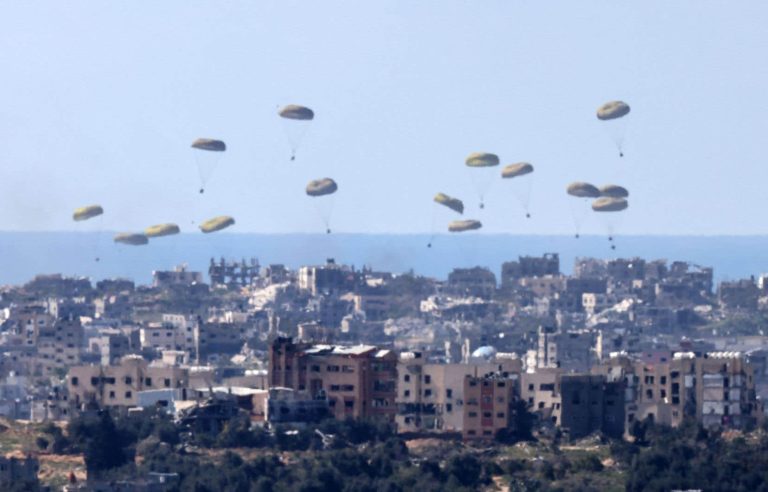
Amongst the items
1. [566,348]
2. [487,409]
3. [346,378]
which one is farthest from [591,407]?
[566,348]

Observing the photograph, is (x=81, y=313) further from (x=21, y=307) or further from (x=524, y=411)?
(x=524, y=411)

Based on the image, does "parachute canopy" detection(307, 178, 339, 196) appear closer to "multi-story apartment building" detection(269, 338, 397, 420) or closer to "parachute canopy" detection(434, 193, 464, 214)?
"parachute canopy" detection(434, 193, 464, 214)

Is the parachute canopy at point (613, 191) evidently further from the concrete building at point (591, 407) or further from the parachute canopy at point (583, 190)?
the concrete building at point (591, 407)

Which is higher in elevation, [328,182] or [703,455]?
[328,182]

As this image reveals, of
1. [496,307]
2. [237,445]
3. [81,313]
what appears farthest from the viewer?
[496,307]

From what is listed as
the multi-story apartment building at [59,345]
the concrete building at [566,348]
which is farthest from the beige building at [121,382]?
the multi-story apartment building at [59,345]

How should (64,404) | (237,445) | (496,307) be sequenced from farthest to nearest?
(496,307), (64,404), (237,445)

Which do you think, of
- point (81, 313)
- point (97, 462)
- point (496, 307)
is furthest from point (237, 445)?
point (496, 307)

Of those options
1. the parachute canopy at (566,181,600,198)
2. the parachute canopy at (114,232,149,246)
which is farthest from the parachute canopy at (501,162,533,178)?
the parachute canopy at (114,232,149,246)

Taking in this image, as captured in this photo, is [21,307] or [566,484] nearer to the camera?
[566,484]
